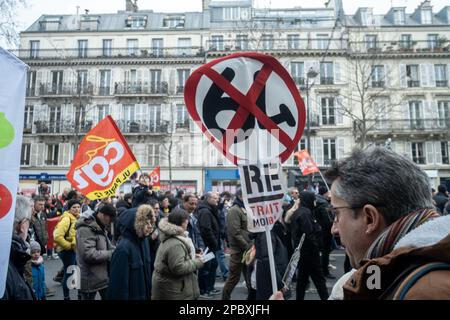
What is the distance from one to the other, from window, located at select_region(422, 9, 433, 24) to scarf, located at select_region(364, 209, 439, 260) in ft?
138

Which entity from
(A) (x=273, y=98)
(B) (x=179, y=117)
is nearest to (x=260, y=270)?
(A) (x=273, y=98)

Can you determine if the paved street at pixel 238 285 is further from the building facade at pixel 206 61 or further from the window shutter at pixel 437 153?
the window shutter at pixel 437 153

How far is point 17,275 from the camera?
2631mm

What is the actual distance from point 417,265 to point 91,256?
4.18 metres

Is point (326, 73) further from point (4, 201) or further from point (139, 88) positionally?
point (4, 201)

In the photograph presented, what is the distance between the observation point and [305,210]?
5887mm

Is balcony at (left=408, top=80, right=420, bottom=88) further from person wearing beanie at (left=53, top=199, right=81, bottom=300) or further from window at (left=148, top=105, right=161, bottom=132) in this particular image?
person wearing beanie at (left=53, top=199, right=81, bottom=300)

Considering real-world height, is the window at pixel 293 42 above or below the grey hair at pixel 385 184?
above

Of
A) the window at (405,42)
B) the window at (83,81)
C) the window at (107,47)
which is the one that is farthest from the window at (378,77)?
the window at (83,81)

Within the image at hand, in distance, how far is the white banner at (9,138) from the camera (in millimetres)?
2174

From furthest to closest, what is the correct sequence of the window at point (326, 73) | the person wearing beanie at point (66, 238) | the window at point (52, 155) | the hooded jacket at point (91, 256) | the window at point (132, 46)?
the window at point (132, 46)
the window at point (52, 155)
the window at point (326, 73)
the person wearing beanie at point (66, 238)
the hooded jacket at point (91, 256)

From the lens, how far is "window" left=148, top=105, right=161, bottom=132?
33469mm

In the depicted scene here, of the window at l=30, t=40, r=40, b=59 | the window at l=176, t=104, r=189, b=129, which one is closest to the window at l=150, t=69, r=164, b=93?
the window at l=176, t=104, r=189, b=129

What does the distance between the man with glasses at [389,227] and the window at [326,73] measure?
110 feet
